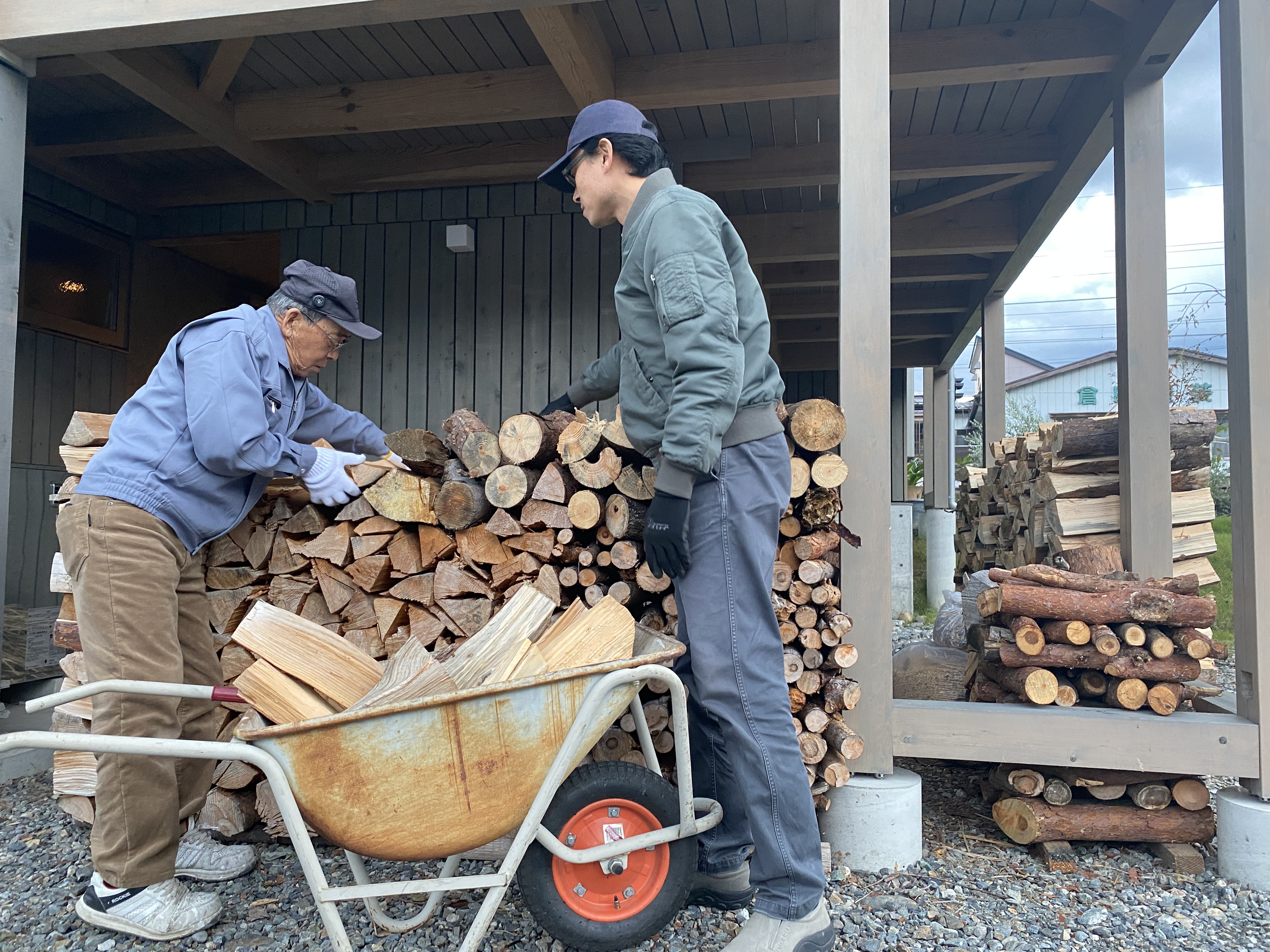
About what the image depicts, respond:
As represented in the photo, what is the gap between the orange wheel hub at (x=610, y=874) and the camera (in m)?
2.10

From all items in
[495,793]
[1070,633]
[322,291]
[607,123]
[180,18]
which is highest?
[180,18]

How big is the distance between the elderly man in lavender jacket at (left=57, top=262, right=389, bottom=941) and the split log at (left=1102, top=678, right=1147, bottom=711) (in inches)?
108

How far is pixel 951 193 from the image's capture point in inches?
230

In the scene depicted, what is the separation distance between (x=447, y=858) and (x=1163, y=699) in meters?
2.39

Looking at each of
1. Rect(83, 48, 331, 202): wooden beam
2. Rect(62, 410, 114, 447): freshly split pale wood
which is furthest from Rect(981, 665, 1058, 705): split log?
Rect(83, 48, 331, 202): wooden beam

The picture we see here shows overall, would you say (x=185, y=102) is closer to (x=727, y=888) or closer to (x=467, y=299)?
(x=467, y=299)

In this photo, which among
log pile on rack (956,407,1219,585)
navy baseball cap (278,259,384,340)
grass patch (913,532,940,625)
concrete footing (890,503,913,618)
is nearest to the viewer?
navy baseball cap (278,259,384,340)

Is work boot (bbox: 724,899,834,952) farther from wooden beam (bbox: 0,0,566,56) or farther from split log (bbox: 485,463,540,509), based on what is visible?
wooden beam (bbox: 0,0,566,56)

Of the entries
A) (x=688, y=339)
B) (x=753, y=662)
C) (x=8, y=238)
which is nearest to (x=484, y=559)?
(x=753, y=662)

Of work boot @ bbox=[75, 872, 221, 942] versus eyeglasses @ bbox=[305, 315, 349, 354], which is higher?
eyeglasses @ bbox=[305, 315, 349, 354]

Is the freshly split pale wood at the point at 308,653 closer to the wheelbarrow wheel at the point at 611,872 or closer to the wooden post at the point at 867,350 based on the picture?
the wheelbarrow wheel at the point at 611,872

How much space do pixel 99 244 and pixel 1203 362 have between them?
22789 mm

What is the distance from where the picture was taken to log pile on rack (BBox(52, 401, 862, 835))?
273 centimetres

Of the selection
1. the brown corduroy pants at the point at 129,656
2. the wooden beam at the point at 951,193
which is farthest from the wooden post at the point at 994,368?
the brown corduroy pants at the point at 129,656
